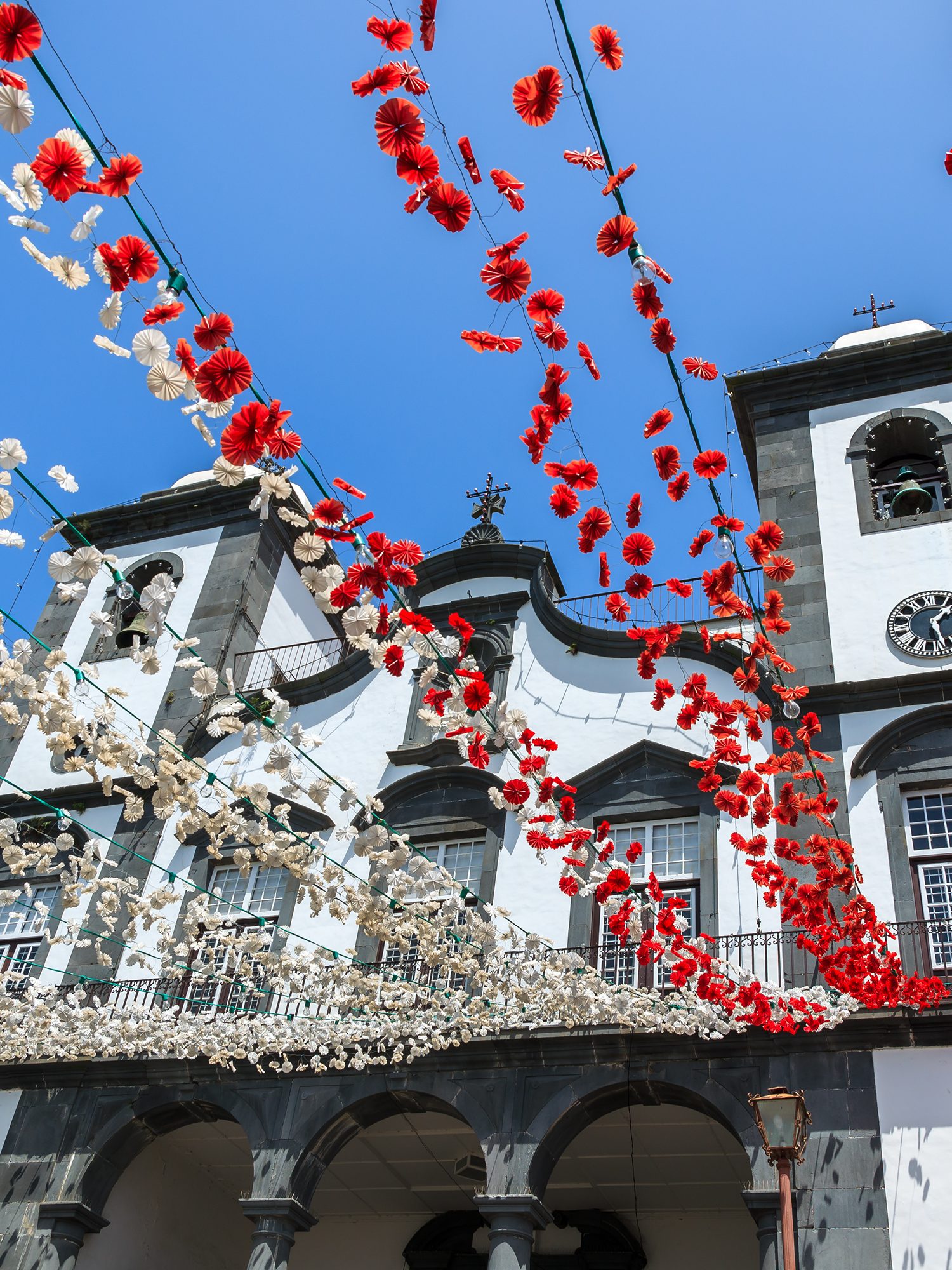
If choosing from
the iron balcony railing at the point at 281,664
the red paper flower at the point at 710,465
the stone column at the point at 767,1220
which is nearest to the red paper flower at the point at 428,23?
the red paper flower at the point at 710,465

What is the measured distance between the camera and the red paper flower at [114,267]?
20.8 feet

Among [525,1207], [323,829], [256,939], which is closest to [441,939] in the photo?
[256,939]

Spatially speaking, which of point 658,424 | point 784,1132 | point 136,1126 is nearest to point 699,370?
point 658,424

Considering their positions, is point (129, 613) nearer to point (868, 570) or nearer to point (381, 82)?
point (868, 570)

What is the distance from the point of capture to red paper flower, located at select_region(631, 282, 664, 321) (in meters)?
7.10

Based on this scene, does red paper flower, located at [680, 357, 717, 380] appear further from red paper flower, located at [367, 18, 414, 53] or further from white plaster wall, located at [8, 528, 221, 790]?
white plaster wall, located at [8, 528, 221, 790]

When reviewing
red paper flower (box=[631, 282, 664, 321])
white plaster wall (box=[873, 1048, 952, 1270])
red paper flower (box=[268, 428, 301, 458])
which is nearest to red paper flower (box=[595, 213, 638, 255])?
red paper flower (box=[631, 282, 664, 321])

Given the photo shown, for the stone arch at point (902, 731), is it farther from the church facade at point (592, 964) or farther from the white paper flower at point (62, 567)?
the white paper flower at point (62, 567)

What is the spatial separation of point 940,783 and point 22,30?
11.6 metres

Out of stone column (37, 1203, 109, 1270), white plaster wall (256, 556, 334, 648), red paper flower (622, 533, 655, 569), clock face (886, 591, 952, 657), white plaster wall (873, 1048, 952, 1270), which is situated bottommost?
stone column (37, 1203, 109, 1270)

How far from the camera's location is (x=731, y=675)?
1531 centimetres

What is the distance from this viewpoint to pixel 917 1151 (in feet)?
35.6

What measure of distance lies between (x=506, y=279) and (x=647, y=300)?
931mm

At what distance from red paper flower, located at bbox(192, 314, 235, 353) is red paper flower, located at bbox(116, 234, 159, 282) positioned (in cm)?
37
